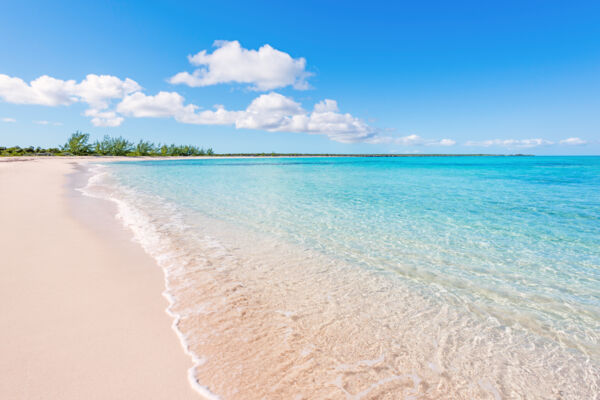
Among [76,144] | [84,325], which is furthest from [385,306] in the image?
[76,144]

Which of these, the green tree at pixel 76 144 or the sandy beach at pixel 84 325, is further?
the green tree at pixel 76 144

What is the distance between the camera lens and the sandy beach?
2379 millimetres

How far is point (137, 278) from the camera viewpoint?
4656 mm

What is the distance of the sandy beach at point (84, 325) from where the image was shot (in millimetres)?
2379

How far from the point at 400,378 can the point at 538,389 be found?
1.34 metres

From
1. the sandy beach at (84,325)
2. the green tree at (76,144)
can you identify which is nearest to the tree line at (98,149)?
the green tree at (76,144)

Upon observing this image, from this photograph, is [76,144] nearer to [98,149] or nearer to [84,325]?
[98,149]

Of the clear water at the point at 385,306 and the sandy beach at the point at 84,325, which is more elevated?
the sandy beach at the point at 84,325

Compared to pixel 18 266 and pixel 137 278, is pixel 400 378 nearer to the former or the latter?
pixel 137 278

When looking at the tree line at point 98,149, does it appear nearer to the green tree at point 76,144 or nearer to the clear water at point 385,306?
the green tree at point 76,144

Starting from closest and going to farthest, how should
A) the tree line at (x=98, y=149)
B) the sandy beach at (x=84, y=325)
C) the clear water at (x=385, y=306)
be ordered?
1. the sandy beach at (x=84, y=325)
2. the clear water at (x=385, y=306)
3. the tree line at (x=98, y=149)

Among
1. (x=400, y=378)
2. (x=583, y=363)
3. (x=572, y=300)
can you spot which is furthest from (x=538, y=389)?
(x=572, y=300)

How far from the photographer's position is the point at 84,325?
320cm

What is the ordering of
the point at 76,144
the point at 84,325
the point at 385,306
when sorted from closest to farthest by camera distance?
1. the point at 84,325
2. the point at 385,306
3. the point at 76,144
